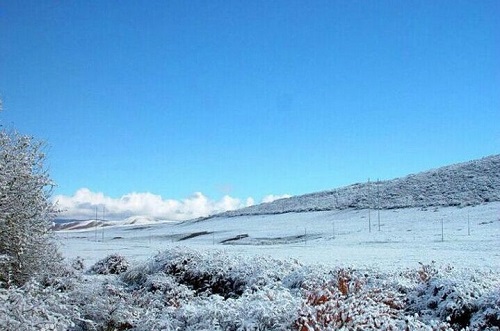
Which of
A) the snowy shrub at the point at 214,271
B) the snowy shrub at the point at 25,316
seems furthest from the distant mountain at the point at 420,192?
the snowy shrub at the point at 25,316

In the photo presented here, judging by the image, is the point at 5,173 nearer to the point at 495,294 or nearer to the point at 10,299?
the point at 10,299

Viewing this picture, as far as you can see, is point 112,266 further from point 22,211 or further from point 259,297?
point 259,297

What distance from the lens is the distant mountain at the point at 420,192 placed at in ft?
196

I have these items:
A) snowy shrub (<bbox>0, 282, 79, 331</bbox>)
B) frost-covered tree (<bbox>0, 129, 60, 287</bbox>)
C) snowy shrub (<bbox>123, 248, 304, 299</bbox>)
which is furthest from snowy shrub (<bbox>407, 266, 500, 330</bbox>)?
frost-covered tree (<bbox>0, 129, 60, 287</bbox>)

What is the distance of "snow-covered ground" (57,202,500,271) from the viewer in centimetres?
2464

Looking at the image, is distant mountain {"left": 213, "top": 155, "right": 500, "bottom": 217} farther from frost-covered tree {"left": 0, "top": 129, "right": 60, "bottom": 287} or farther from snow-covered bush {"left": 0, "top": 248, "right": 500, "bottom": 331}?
frost-covered tree {"left": 0, "top": 129, "right": 60, "bottom": 287}

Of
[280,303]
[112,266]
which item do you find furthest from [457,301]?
[112,266]

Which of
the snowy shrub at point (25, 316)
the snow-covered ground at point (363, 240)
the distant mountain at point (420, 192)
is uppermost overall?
the distant mountain at point (420, 192)

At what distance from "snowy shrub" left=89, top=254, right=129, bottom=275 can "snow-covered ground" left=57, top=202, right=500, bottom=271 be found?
1.94m

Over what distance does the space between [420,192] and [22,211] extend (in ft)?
204

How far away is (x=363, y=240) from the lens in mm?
37812

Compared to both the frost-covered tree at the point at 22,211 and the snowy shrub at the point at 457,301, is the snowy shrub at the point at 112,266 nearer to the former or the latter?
the frost-covered tree at the point at 22,211

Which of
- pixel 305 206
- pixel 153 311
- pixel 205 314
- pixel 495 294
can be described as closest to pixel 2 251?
pixel 153 311

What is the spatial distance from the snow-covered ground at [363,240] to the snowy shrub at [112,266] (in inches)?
76.3
